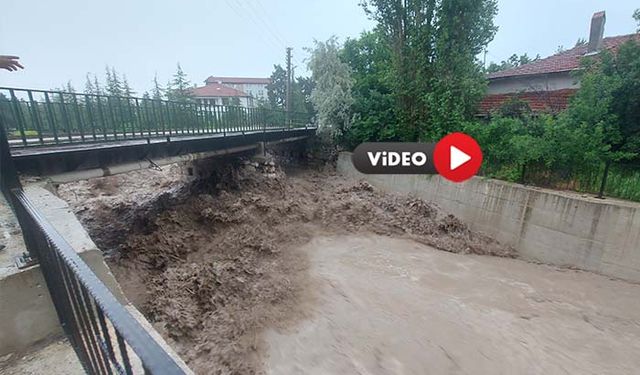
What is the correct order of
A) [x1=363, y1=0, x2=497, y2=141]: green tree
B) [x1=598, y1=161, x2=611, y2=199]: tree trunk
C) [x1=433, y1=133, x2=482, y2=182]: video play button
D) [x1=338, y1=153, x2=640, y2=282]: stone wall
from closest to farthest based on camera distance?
[x1=338, y1=153, x2=640, y2=282]: stone wall
[x1=598, y1=161, x2=611, y2=199]: tree trunk
[x1=433, y1=133, x2=482, y2=182]: video play button
[x1=363, y1=0, x2=497, y2=141]: green tree

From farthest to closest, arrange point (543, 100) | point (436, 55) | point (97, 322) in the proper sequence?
point (543, 100), point (436, 55), point (97, 322)

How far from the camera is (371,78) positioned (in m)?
15.3

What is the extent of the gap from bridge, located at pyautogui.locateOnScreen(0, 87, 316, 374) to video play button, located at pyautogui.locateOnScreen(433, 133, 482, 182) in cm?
696

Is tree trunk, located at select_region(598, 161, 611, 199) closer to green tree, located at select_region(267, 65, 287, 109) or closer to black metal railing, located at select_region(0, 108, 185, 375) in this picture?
black metal railing, located at select_region(0, 108, 185, 375)

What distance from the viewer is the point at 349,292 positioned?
6.11 metres

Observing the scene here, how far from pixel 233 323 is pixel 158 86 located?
149 feet

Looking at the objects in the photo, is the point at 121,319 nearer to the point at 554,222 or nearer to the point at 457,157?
the point at 554,222

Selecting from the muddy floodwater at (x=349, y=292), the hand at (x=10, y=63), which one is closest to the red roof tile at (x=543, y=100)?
the muddy floodwater at (x=349, y=292)

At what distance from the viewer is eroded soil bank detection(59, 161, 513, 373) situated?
5051 millimetres

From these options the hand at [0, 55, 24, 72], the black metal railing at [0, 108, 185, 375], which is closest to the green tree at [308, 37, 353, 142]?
the hand at [0, 55, 24, 72]

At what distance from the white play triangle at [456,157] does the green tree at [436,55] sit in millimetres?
846

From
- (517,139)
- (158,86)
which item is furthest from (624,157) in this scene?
(158,86)

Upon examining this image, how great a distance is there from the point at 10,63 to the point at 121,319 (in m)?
3.20

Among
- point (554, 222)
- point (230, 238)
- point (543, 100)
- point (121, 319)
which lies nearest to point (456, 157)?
point (554, 222)
